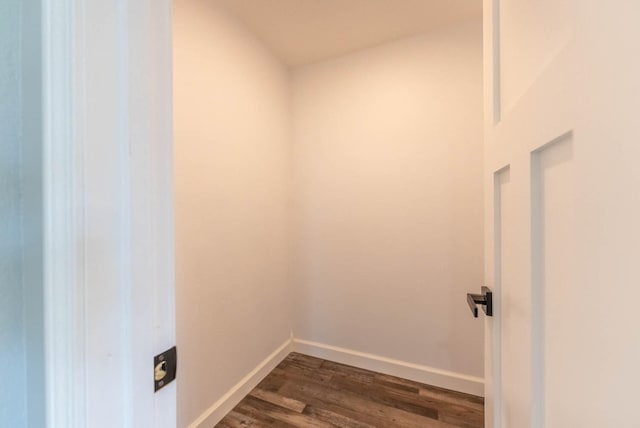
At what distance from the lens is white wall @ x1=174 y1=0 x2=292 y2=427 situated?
4.32ft

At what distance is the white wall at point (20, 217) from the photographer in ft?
1.17

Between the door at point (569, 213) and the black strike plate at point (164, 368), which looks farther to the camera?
the black strike plate at point (164, 368)

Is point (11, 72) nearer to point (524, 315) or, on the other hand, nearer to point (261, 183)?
point (524, 315)

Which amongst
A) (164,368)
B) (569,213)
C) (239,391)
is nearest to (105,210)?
(164,368)

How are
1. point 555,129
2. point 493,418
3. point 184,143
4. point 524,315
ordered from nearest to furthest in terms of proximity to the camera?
point 555,129 < point 524,315 < point 493,418 < point 184,143

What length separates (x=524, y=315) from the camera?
52cm

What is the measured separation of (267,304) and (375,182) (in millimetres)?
1193

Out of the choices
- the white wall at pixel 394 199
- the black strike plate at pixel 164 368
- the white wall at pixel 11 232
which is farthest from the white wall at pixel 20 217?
the white wall at pixel 394 199

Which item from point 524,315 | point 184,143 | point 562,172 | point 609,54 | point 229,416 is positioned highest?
point 184,143

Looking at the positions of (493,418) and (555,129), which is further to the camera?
(493,418)

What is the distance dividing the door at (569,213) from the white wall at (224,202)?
132 centimetres

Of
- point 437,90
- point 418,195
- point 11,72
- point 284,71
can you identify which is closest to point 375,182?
point 418,195

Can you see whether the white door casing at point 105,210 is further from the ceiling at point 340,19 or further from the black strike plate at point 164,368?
the ceiling at point 340,19

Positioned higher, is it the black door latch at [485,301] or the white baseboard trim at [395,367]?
the black door latch at [485,301]
